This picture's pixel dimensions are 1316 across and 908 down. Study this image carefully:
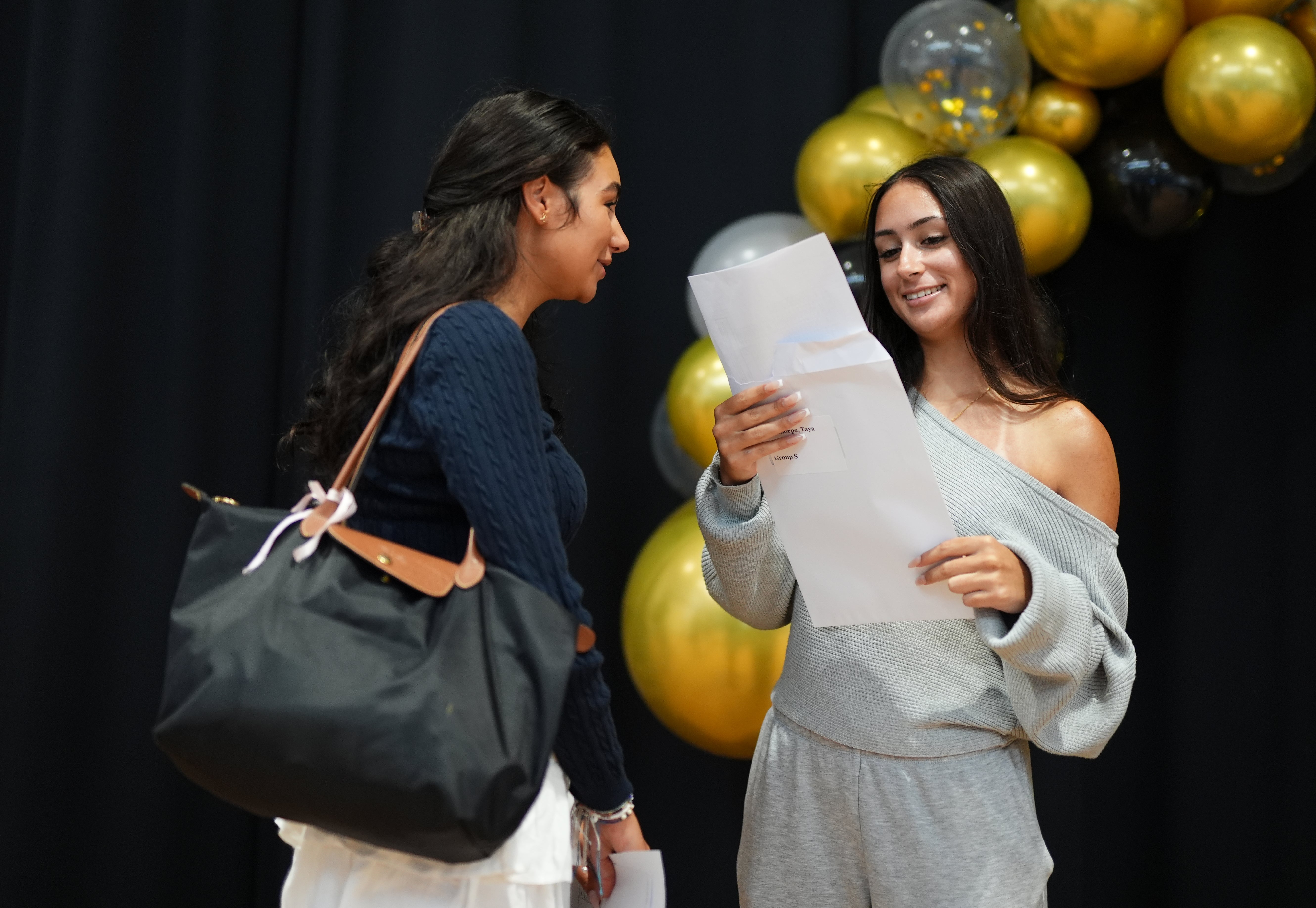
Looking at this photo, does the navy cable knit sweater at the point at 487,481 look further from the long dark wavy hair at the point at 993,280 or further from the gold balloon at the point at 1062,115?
the gold balloon at the point at 1062,115

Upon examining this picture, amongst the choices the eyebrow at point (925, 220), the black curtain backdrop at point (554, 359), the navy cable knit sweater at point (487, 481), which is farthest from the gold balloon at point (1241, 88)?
the navy cable knit sweater at point (487, 481)

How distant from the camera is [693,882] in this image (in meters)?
2.47

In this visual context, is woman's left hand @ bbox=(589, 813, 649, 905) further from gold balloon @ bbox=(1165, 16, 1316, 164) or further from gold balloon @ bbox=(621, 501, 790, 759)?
gold balloon @ bbox=(1165, 16, 1316, 164)

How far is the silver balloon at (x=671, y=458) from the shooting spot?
2166mm

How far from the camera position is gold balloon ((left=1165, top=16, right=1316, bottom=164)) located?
1.85 metres

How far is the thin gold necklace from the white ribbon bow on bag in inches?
29.7

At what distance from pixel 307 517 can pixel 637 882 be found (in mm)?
475

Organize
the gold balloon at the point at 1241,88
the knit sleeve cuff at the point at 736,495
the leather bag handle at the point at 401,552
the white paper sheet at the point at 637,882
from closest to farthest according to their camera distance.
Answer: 1. the leather bag handle at the point at 401,552
2. the white paper sheet at the point at 637,882
3. the knit sleeve cuff at the point at 736,495
4. the gold balloon at the point at 1241,88

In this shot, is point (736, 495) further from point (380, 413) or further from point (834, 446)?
point (380, 413)

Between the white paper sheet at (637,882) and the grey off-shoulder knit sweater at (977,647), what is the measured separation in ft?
1.02

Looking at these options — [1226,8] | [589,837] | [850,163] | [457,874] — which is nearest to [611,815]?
[589,837]

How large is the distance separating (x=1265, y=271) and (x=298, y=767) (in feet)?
7.30

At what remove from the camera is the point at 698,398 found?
6.30 feet

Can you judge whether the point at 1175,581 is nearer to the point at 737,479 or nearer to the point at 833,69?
the point at 833,69
